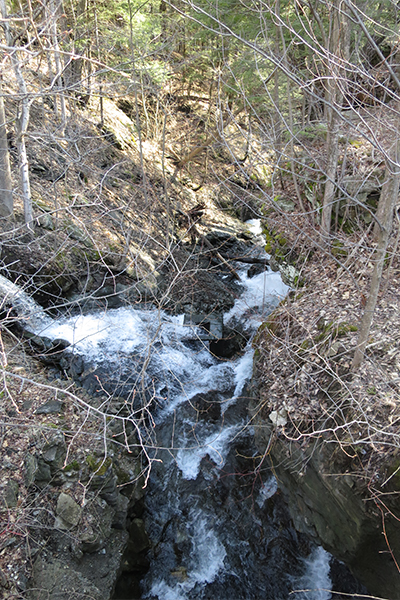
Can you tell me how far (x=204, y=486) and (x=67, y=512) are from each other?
2.32 m

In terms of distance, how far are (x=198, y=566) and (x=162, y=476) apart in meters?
1.42

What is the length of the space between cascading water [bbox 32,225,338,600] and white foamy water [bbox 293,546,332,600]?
0.01 m

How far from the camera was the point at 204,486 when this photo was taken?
5.94 meters

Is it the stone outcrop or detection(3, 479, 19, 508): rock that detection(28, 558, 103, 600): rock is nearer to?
the stone outcrop

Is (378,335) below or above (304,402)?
above

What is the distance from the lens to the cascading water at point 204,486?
4910 mm

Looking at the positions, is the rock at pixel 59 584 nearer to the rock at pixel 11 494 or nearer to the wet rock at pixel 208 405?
the rock at pixel 11 494

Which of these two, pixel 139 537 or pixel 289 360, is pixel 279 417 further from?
pixel 139 537

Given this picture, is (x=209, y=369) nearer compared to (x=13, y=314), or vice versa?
(x=13, y=314)

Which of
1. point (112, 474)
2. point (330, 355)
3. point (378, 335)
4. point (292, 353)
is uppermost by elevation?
point (378, 335)

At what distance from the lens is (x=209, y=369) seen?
820cm

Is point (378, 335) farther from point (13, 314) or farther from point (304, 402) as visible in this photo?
point (13, 314)

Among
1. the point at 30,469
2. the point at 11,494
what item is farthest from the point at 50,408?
the point at 11,494

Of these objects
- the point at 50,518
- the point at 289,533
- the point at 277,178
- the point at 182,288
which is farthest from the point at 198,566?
the point at 277,178
